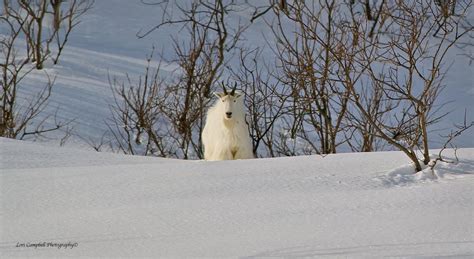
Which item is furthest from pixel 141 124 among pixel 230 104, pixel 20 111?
pixel 230 104

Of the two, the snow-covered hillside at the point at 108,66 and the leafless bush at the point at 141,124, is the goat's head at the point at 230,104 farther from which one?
the snow-covered hillside at the point at 108,66

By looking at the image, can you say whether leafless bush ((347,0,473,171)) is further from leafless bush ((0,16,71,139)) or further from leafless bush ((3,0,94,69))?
leafless bush ((3,0,94,69))

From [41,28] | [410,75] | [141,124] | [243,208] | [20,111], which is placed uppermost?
[41,28]

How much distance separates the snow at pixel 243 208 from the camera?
4.53m

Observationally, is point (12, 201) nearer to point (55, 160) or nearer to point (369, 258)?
point (55, 160)

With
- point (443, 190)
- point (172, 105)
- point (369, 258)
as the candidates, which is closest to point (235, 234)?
point (369, 258)

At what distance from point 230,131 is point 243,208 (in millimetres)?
3845

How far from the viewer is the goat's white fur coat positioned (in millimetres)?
9047

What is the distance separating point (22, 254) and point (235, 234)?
1196 millimetres

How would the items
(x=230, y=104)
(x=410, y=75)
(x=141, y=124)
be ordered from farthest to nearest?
(x=141, y=124)
(x=230, y=104)
(x=410, y=75)

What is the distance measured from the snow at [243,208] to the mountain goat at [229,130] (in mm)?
1956

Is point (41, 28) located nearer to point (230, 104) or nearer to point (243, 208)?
point (230, 104)

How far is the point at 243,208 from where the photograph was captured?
17.4ft

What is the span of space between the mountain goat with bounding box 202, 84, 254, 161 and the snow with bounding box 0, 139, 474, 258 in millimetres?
1956
